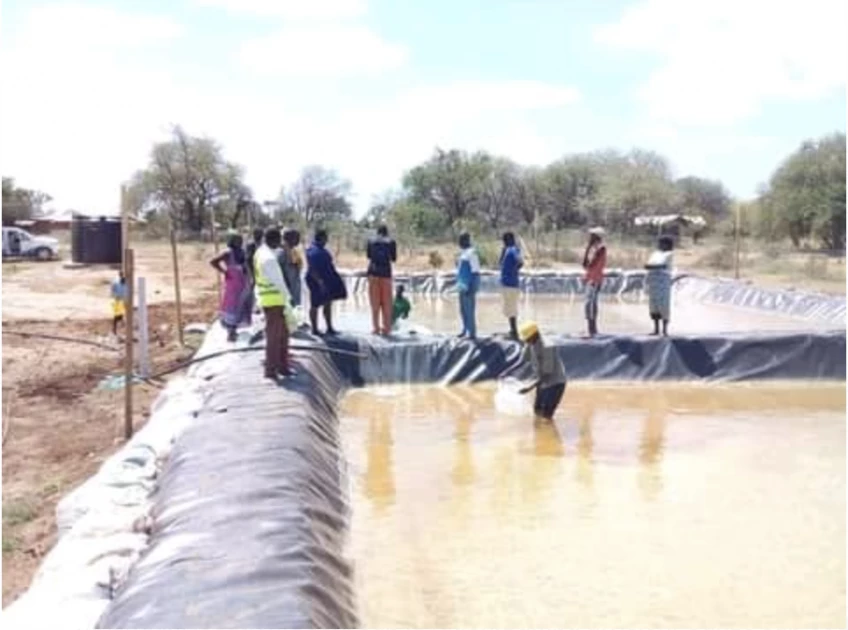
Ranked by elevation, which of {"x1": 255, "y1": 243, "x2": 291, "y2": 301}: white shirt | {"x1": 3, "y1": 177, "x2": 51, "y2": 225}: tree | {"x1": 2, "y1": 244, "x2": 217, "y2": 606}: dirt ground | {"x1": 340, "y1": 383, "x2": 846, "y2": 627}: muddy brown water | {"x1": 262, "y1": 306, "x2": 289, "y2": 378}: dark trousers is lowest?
{"x1": 340, "y1": 383, "x2": 846, "y2": 627}: muddy brown water

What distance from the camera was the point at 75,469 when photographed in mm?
6863

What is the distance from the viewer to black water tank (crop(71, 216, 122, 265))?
15.8 meters

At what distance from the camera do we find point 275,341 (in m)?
7.82

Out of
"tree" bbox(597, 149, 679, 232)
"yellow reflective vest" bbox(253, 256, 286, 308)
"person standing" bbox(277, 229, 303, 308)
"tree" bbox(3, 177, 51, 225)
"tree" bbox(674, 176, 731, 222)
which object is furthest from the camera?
"tree" bbox(674, 176, 731, 222)

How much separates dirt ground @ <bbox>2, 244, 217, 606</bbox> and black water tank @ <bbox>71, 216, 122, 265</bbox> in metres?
0.99

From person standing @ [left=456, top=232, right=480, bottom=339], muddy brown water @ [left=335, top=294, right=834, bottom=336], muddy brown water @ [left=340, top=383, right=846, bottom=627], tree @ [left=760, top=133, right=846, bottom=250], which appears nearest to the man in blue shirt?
person standing @ [left=456, top=232, right=480, bottom=339]

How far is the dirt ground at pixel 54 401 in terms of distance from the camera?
5875 millimetres

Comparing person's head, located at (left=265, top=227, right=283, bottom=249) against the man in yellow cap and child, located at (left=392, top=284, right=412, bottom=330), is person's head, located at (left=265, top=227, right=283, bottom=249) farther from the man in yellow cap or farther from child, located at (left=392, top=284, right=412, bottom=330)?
child, located at (left=392, top=284, right=412, bottom=330)

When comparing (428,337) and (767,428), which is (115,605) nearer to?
(767,428)

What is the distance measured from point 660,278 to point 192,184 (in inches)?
1347

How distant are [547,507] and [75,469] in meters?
3.38

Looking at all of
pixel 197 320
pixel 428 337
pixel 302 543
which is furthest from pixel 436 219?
pixel 302 543

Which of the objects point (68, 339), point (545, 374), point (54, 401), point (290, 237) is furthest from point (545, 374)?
point (68, 339)

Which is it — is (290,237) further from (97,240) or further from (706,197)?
(706,197)
